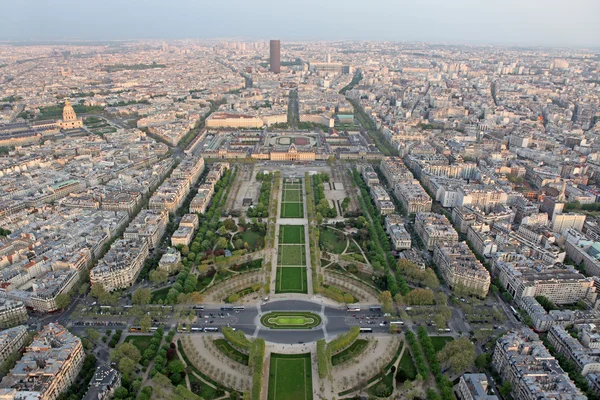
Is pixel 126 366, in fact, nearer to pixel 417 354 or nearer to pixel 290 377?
pixel 290 377

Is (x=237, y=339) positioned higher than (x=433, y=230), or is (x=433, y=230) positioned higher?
(x=433, y=230)

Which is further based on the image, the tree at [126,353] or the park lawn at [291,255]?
the park lawn at [291,255]

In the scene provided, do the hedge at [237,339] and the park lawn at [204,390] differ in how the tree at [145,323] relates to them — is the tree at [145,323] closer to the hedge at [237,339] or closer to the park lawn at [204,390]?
the hedge at [237,339]

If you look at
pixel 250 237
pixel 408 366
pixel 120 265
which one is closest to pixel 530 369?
pixel 408 366

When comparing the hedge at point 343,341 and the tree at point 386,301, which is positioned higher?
the tree at point 386,301

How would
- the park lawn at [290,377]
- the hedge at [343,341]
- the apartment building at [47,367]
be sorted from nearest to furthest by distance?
the apartment building at [47,367] < the park lawn at [290,377] < the hedge at [343,341]

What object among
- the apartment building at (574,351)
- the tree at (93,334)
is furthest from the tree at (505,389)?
the tree at (93,334)

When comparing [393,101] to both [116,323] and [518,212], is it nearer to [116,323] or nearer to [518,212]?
[518,212]
